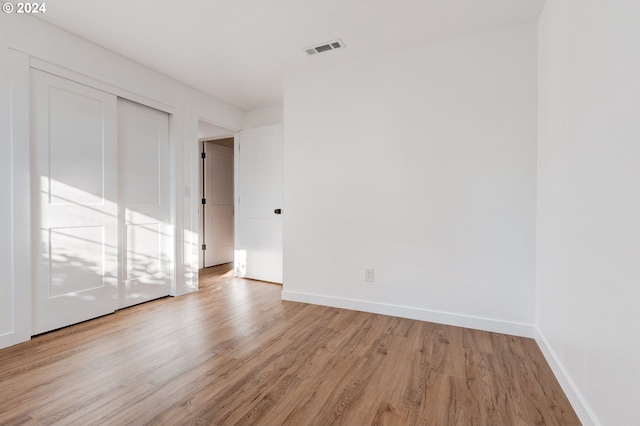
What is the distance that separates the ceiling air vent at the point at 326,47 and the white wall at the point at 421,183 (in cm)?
30

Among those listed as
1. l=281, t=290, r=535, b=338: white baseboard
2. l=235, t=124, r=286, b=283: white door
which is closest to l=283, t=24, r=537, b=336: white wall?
l=281, t=290, r=535, b=338: white baseboard

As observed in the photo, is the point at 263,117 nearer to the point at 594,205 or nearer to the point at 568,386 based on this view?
the point at 594,205

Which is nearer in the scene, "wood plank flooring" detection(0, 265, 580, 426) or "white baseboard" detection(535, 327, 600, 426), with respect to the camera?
"white baseboard" detection(535, 327, 600, 426)

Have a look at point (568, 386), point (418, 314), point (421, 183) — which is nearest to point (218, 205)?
point (421, 183)

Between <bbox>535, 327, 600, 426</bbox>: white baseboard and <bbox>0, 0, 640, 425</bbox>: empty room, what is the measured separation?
0.7 inches

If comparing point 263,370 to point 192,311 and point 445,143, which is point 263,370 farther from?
point 445,143

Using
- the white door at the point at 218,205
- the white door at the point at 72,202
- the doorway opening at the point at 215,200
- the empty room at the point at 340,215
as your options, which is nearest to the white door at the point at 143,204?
the empty room at the point at 340,215

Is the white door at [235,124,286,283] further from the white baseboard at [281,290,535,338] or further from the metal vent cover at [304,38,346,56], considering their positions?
the metal vent cover at [304,38,346,56]

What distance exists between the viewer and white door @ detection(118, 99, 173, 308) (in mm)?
2969

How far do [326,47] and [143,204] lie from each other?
7.99 feet

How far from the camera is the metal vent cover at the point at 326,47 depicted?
103 inches

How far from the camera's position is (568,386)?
1.56m

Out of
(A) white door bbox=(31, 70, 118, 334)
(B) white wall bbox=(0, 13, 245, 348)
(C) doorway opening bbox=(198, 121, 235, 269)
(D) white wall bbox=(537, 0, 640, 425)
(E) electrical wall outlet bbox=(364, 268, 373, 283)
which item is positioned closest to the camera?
(D) white wall bbox=(537, 0, 640, 425)

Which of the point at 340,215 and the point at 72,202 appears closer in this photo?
the point at 72,202
